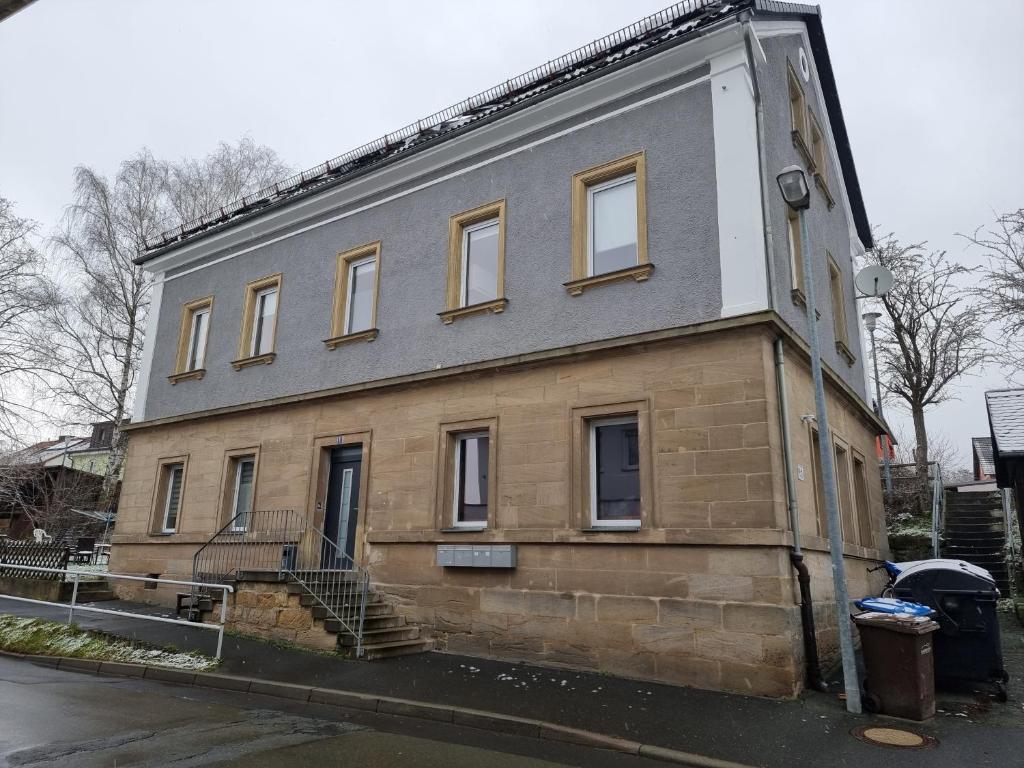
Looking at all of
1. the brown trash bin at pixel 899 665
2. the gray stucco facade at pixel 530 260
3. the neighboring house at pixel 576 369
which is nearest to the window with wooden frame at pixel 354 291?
the neighboring house at pixel 576 369

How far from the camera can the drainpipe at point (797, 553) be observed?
812 centimetres

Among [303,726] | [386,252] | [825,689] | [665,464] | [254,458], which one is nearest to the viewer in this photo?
[303,726]

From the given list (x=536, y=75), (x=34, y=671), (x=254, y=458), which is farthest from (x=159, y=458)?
(x=536, y=75)

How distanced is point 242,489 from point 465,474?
5.64m

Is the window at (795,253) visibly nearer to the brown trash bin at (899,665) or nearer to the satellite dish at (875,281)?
the satellite dish at (875,281)

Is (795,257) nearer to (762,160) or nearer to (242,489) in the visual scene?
(762,160)

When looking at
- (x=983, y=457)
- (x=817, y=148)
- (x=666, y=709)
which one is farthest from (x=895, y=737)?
(x=983, y=457)

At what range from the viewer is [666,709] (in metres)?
7.19

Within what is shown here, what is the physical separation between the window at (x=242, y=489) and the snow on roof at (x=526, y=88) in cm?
536

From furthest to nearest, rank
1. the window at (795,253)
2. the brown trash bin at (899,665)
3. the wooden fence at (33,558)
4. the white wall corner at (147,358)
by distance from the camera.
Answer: the white wall corner at (147,358), the wooden fence at (33,558), the window at (795,253), the brown trash bin at (899,665)

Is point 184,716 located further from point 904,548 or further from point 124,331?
point 124,331

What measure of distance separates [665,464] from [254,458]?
28.0ft

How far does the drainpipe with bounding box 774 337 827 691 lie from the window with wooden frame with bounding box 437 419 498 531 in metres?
4.07

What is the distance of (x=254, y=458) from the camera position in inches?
548
